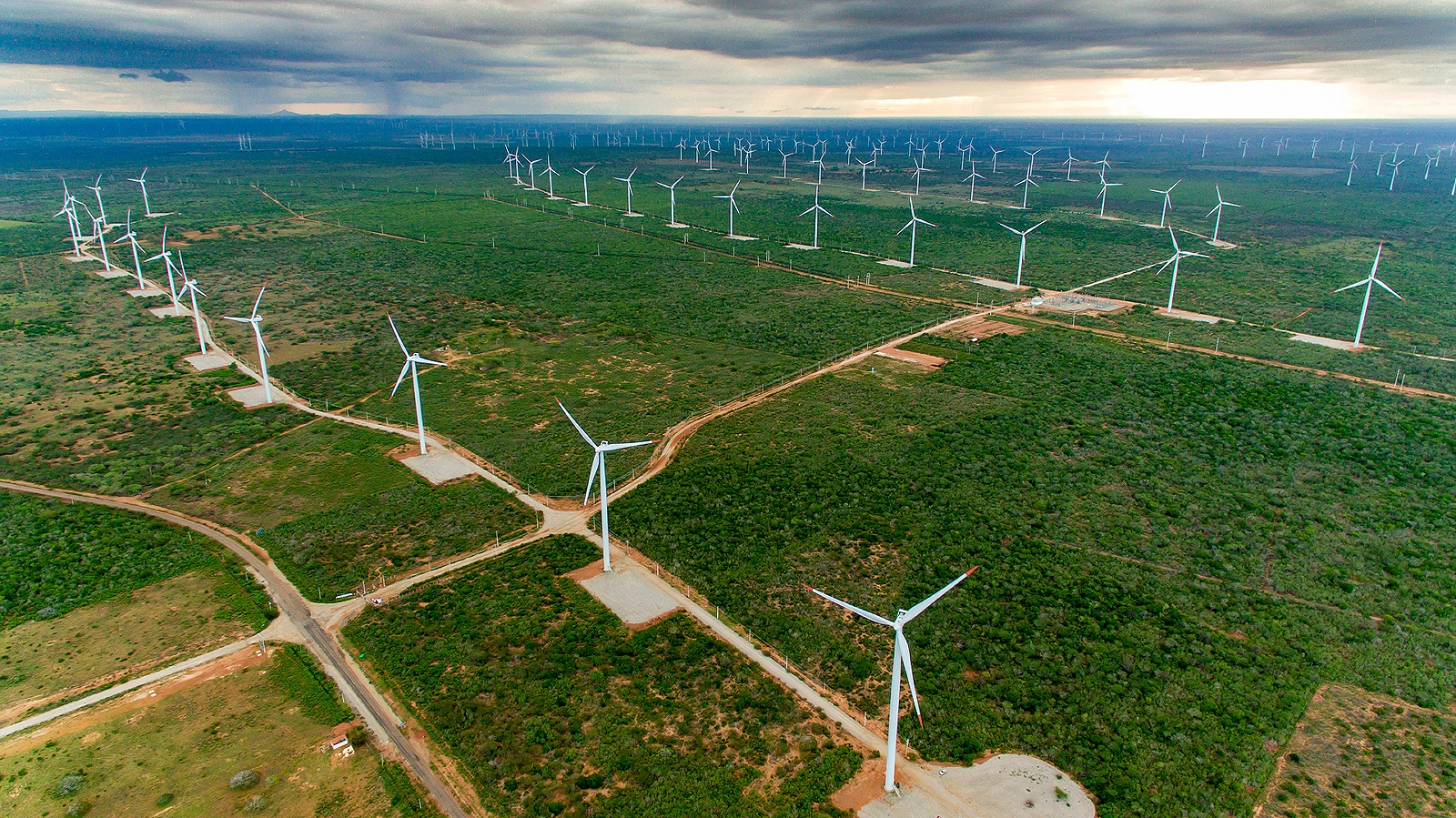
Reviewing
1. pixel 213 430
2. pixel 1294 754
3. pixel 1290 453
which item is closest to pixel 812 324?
pixel 1290 453

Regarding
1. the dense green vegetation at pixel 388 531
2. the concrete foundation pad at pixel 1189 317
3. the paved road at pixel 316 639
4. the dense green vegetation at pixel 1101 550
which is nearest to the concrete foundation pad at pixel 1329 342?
the concrete foundation pad at pixel 1189 317

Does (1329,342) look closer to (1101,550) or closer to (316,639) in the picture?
(1101,550)

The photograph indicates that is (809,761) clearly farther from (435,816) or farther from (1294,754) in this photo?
(1294,754)

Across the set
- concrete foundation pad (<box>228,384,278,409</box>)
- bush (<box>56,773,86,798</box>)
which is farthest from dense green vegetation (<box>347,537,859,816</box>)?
concrete foundation pad (<box>228,384,278,409</box>)

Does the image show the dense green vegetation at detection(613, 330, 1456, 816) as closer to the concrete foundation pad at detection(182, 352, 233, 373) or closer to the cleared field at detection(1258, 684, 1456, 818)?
the cleared field at detection(1258, 684, 1456, 818)

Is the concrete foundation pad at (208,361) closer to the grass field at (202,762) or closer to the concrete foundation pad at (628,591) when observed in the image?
the grass field at (202,762)
